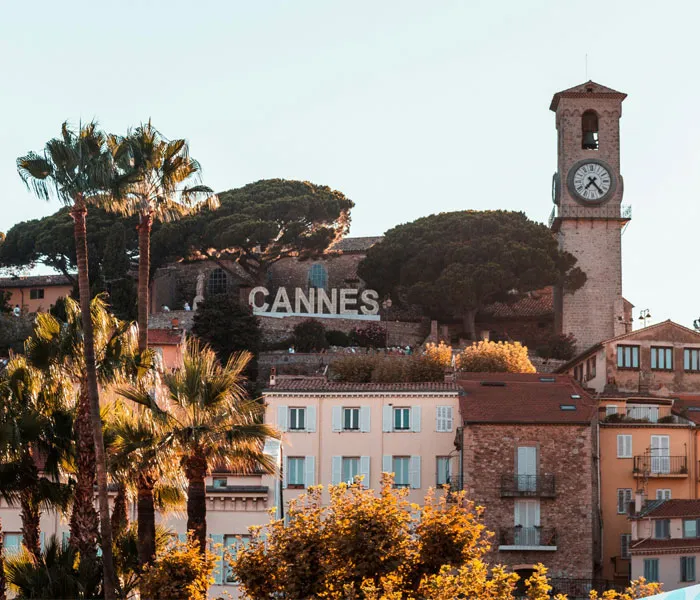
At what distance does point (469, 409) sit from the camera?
191 feet

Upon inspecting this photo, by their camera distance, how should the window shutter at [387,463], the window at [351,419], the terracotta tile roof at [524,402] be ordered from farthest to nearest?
the window at [351,419] → the window shutter at [387,463] → the terracotta tile roof at [524,402]

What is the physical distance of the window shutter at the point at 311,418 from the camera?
6041cm

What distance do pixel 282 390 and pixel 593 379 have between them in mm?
18319

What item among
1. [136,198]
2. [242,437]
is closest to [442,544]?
[242,437]

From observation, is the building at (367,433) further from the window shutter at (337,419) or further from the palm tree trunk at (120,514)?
the palm tree trunk at (120,514)

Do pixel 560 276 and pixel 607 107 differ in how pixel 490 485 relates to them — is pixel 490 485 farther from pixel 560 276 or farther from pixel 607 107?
pixel 607 107

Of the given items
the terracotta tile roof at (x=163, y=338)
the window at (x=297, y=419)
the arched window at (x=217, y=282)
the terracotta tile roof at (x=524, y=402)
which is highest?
the arched window at (x=217, y=282)

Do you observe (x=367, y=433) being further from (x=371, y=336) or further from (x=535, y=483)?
(x=371, y=336)

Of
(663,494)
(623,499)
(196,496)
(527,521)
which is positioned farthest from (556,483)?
(196,496)

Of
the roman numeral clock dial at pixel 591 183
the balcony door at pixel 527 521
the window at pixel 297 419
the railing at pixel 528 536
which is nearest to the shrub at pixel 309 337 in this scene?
the roman numeral clock dial at pixel 591 183

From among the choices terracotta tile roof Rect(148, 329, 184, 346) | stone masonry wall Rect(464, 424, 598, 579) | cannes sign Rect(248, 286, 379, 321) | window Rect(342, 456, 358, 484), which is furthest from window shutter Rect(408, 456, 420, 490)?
cannes sign Rect(248, 286, 379, 321)

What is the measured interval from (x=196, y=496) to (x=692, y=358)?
132 ft

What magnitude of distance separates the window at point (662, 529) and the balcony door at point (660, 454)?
16.2ft

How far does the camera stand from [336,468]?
5978 centimetres
